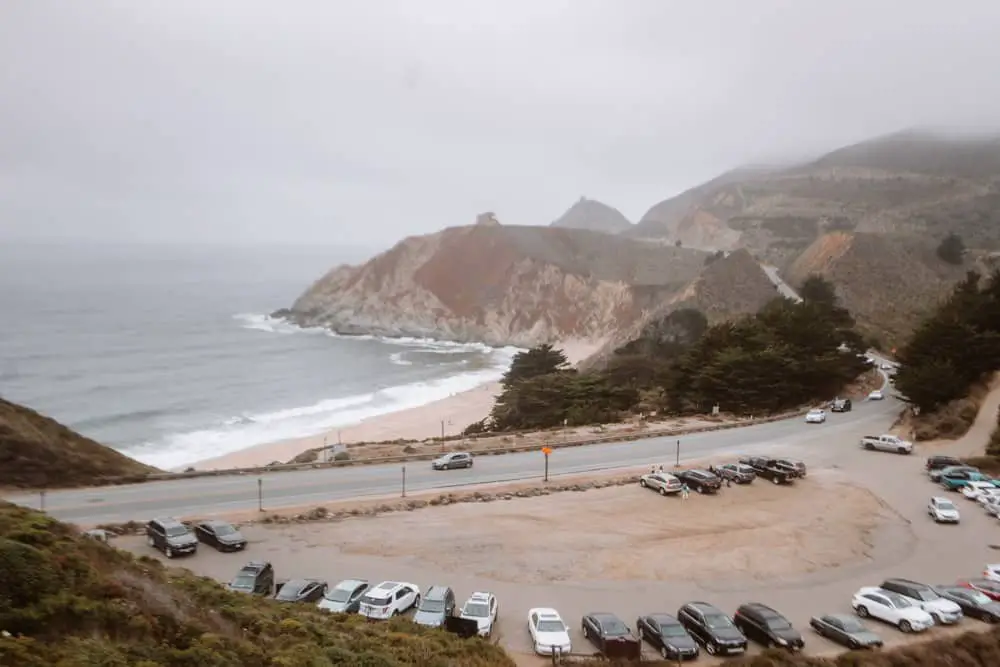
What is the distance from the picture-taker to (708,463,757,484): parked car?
28516 mm

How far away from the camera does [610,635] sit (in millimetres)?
14820

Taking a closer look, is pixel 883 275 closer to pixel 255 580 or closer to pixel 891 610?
pixel 891 610

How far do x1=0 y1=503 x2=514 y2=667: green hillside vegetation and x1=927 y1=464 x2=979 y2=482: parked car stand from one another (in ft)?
78.6

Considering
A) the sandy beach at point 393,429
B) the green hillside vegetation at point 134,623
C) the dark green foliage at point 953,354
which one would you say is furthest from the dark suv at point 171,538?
the dark green foliage at point 953,354

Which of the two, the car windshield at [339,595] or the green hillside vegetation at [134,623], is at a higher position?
the green hillside vegetation at [134,623]

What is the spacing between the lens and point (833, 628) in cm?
A: 1546

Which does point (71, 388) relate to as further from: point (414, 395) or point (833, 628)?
point (833, 628)

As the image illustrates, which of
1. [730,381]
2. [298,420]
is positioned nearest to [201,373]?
[298,420]

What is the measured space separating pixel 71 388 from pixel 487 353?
5210 centimetres

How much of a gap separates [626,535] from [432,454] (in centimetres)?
1358

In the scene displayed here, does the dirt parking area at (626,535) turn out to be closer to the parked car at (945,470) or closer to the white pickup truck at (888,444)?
the parked car at (945,470)

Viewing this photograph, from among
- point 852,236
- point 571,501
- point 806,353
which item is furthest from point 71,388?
point 852,236

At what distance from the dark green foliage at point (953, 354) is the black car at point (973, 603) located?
23.1 m

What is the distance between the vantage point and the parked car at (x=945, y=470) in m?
28.5
